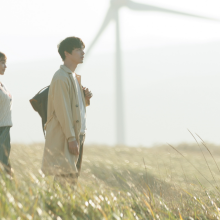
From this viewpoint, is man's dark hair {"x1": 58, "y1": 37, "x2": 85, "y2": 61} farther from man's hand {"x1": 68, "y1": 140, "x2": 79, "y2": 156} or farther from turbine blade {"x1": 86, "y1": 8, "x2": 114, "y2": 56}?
turbine blade {"x1": 86, "y1": 8, "x2": 114, "y2": 56}

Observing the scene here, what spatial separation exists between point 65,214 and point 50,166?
2.35 ft

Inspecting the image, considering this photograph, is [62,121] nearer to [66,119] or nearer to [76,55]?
[66,119]

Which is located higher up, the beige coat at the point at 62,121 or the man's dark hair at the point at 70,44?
the man's dark hair at the point at 70,44

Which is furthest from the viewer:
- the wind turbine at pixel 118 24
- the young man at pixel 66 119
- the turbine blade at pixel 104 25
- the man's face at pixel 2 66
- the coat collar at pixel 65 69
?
the wind turbine at pixel 118 24

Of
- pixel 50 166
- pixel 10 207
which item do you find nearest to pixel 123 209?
pixel 50 166

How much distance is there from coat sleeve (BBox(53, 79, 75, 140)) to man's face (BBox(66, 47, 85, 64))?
0.30 metres

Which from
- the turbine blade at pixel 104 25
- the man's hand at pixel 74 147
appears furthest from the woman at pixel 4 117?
the turbine blade at pixel 104 25

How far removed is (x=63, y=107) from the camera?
139 inches

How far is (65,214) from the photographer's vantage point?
2822mm

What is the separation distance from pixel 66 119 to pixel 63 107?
0.12 metres

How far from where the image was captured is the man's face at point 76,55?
3.70 metres

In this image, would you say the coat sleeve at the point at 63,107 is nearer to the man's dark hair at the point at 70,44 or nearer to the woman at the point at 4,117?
the man's dark hair at the point at 70,44

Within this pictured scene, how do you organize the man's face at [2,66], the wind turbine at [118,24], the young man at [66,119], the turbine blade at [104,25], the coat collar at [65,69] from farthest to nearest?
the wind turbine at [118,24], the turbine blade at [104,25], the man's face at [2,66], the coat collar at [65,69], the young man at [66,119]

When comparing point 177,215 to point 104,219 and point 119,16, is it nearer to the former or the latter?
point 104,219
